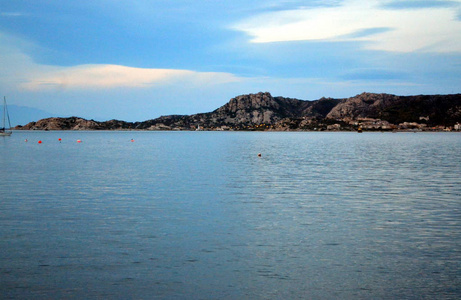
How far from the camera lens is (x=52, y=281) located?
1549 cm

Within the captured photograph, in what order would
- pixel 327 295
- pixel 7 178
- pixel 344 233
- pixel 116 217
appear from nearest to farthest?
pixel 327 295 < pixel 344 233 < pixel 116 217 < pixel 7 178

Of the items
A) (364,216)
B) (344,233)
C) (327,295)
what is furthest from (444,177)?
(327,295)

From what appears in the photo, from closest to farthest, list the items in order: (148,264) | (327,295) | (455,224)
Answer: (327,295)
(148,264)
(455,224)

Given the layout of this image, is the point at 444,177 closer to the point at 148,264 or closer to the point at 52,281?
the point at 148,264

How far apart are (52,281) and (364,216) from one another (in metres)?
18.0

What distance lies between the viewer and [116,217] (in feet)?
87.2

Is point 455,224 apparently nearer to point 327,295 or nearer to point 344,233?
point 344,233

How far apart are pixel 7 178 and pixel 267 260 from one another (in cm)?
3849

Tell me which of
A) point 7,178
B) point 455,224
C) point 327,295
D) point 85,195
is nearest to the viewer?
point 327,295

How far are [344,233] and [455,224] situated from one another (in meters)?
6.80

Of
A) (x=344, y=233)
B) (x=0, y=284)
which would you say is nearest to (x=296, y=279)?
(x=344, y=233)

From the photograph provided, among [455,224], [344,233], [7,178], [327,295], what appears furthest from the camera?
[7,178]

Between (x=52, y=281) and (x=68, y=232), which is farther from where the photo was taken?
(x=68, y=232)

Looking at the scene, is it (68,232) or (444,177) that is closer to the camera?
(68,232)
